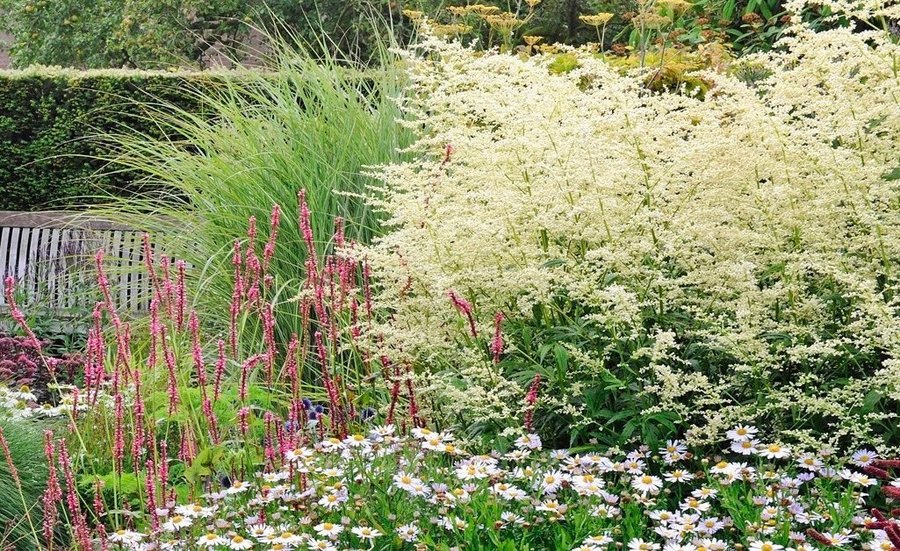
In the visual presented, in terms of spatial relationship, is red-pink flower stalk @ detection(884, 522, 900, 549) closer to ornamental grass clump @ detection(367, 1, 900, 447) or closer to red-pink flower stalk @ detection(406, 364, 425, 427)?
ornamental grass clump @ detection(367, 1, 900, 447)

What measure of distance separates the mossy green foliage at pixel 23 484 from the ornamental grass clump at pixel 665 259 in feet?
5.09

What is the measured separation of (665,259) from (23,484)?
8.39 feet

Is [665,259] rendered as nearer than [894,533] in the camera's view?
No

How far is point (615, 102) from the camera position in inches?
154

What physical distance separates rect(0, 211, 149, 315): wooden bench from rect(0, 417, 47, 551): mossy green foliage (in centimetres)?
221

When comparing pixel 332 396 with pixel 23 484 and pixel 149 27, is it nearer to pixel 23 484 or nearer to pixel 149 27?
pixel 23 484

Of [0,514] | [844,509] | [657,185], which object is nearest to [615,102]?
[657,185]

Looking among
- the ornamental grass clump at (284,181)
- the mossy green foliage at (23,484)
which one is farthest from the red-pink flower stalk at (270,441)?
the ornamental grass clump at (284,181)

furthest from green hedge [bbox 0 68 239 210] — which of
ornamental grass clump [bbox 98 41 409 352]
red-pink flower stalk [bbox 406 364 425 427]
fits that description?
red-pink flower stalk [bbox 406 364 425 427]

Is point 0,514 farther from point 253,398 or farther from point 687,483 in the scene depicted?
point 687,483

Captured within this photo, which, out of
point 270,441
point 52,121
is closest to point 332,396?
point 270,441

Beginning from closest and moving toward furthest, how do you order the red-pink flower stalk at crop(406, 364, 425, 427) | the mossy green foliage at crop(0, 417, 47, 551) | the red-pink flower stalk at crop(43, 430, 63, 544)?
the red-pink flower stalk at crop(43, 430, 63, 544)
the red-pink flower stalk at crop(406, 364, 425, 427)
the mossy green foliage at crop(0, 417, 47, 551)

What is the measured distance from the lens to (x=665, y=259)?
13.0ft

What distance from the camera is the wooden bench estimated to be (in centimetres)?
762
